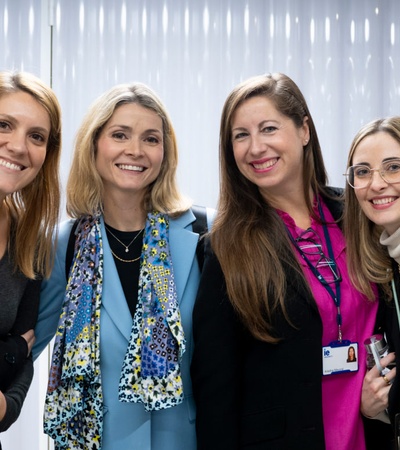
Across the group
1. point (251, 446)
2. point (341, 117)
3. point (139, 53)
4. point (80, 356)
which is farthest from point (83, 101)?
point (251, 446)

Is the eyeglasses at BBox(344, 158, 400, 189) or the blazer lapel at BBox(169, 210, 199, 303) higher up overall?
the eyeglasses at BBox(344, 158, 400, 189)

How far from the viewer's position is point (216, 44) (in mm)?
3939

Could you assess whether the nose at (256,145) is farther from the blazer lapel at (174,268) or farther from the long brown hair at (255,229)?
the blazer lapel at (174,268)

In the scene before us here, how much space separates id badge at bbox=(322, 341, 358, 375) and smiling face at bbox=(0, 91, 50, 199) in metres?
1.16

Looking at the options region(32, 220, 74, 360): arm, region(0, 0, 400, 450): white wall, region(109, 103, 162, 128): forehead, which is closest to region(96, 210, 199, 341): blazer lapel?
region(32, 220, 74, 360): arm

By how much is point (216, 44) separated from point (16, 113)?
2.06 meters

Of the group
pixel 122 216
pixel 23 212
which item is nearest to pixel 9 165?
pixel 23 212

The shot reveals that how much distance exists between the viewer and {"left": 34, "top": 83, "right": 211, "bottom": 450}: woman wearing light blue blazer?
87.7 inches

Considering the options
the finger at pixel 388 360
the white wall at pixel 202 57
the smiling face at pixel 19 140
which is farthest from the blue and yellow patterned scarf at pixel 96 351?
the white wall at pixel 202 57

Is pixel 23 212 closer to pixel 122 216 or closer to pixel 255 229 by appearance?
pixel 122 216

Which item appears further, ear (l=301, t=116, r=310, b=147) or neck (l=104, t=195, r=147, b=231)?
neck (l=104, t=195, r=147, b=231)

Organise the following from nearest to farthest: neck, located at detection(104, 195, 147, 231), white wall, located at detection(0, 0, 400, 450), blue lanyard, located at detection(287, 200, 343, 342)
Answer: blue lanyard, located at detection(287, 200, 343, 342) → neck, located at detection(104, 195, 147, 231) → white wall, located at detection(0, 0, 400, 450)

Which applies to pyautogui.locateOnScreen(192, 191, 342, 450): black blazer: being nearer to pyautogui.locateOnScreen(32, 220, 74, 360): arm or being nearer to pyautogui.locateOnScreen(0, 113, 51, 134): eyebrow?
pyautogui.locateOnScreen(32, 220, 74, 360): arm

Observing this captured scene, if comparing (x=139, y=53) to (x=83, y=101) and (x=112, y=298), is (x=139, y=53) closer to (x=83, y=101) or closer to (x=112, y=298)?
(x=83, y=101)
